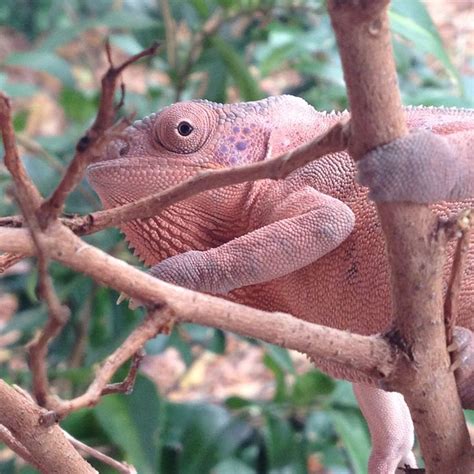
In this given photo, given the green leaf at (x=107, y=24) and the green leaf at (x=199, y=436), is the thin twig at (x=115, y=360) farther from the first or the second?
the green leaf at (x=107, y=24)

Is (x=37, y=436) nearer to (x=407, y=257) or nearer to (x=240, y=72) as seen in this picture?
(x=407, y=257)

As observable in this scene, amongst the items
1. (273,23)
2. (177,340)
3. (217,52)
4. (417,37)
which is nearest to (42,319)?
(177,340)

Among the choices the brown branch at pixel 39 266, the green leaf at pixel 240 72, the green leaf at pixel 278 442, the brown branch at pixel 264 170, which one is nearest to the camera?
the brown branch at pixel 39 266

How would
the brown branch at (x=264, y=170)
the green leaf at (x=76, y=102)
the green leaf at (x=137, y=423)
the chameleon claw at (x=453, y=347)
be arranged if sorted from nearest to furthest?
1. the brown branch at (x=264, y=170)
2. the chameleon claw at (x=453, y=347)
3. the green leaf at (x=137, y=423)
4. the green leaf at (x=76, y=102)

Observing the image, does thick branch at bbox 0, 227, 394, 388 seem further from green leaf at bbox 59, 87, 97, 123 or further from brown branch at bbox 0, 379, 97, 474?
green leaf at bbox 59, 87, 97, 123

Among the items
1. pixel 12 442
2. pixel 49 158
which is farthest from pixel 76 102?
pixel 12 442

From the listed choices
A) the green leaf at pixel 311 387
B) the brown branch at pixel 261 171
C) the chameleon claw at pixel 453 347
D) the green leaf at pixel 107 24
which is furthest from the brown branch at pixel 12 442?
the green leaf at pixel 107 24
